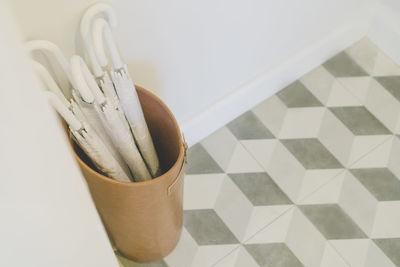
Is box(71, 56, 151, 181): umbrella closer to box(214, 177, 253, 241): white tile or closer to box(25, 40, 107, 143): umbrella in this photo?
box(25, 40, 107, 143): umbrella

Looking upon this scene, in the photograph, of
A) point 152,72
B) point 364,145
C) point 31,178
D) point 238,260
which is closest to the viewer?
point 31,178

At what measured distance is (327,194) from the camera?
178cm

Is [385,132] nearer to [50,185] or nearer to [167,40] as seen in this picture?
[167,40]

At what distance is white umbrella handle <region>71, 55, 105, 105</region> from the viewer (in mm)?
1077

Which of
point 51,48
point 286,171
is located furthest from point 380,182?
point 51,48

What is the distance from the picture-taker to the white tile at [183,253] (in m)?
1.65

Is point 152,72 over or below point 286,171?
over

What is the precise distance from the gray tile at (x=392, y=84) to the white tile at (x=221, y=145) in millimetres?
653

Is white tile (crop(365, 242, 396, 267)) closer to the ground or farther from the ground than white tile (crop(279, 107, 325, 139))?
closer to the ground

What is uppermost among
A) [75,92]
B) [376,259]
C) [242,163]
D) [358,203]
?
[75,92]

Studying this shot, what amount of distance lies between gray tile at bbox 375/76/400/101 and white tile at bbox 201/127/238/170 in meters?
0.65

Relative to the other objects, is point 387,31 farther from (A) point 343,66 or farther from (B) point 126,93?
(B) point 126,93

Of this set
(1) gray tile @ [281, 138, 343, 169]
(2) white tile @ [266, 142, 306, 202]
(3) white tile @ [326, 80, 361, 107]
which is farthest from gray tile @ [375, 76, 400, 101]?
(2) white tile @ [266, 142, 306, 202]

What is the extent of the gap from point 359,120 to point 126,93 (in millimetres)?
1061
